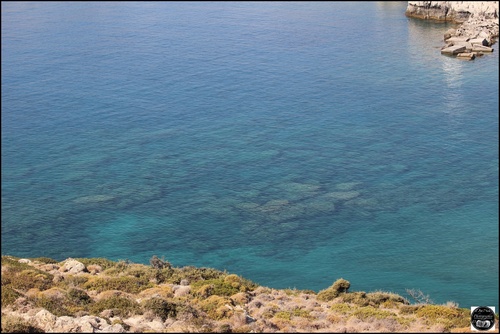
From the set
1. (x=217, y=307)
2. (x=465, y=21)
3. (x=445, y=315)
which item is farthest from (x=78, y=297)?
(x=465, y=21)

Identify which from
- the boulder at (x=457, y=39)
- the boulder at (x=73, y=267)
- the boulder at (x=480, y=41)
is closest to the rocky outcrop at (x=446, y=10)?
the boulder at (x=457, y=39)

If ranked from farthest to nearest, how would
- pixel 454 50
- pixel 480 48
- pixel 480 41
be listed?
pixel 480 41
pixel 480 48
pixel 454 50

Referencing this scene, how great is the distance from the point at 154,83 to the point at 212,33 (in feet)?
71.0

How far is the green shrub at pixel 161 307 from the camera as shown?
90.8ft

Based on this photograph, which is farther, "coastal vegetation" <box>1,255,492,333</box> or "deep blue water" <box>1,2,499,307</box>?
"deep blue water" <box>1,2,499,307</box>

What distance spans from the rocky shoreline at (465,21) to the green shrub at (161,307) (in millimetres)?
78528

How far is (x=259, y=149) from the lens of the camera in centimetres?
7006

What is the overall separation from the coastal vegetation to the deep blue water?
39.4 feet

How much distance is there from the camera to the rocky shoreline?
324 feet

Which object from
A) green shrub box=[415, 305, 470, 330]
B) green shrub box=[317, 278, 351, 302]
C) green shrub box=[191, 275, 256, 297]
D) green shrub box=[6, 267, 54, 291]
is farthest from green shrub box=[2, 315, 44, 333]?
green shrub box=[415, 305, 470, 330]

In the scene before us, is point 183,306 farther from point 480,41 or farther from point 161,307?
point 480,41

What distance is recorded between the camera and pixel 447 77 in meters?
89.5

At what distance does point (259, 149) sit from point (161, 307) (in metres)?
43.0

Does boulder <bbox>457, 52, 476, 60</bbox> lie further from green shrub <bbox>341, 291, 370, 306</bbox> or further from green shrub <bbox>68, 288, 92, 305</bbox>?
green shrub <bbox>68, 288, 92, 305</bbox>
